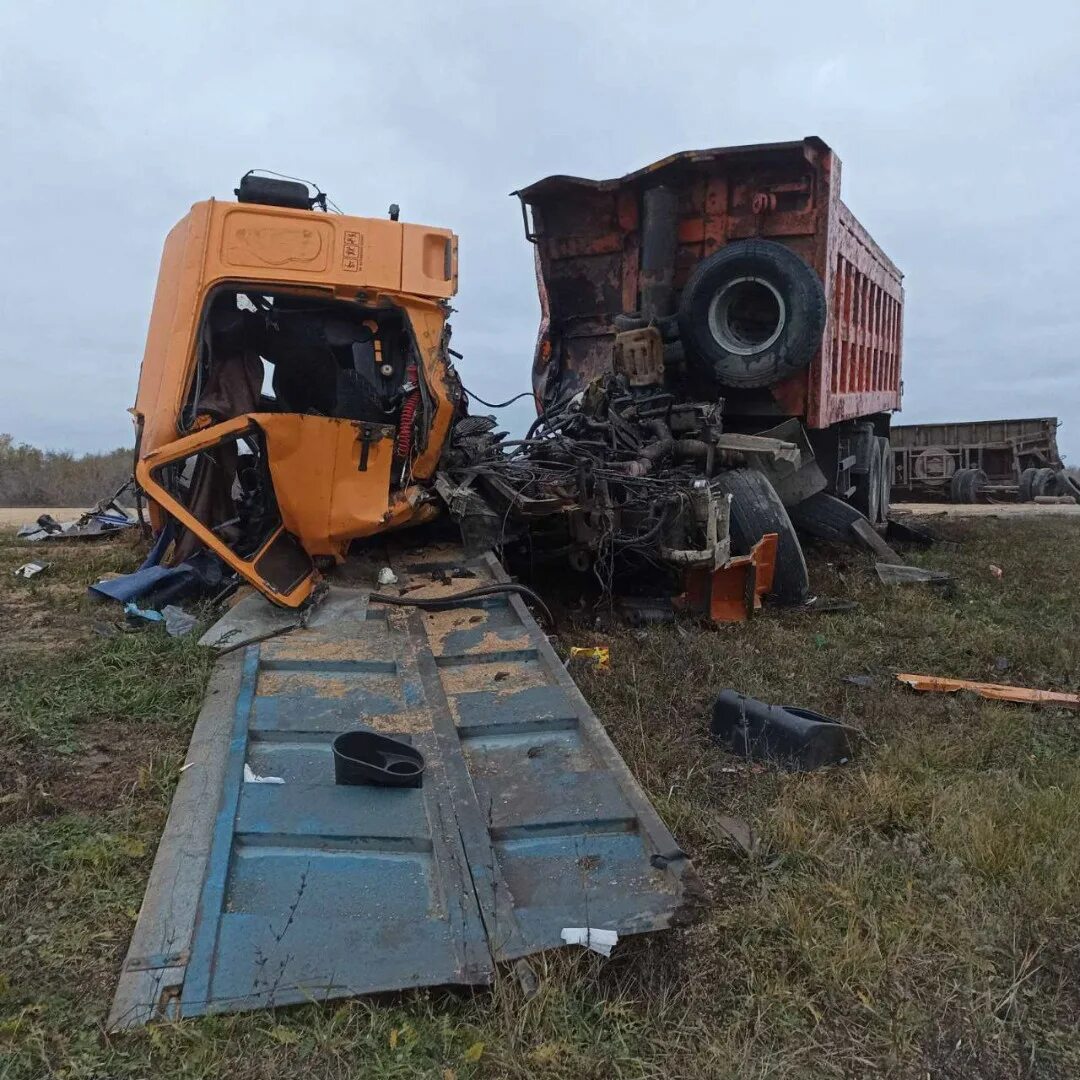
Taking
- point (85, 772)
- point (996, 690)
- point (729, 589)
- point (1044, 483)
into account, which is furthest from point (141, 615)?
point (1044, 483)

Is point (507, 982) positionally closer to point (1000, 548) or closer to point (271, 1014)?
point (271, 1014)

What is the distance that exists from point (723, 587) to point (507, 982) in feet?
13.1

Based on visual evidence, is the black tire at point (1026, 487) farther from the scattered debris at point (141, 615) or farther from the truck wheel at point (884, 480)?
the scattered debris at point (141, 615)

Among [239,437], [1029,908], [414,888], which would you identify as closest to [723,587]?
[239,437]

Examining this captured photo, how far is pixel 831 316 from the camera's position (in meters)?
7.25

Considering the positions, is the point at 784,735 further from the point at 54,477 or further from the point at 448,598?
the point at 54,477

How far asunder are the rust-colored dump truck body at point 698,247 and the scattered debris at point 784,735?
385 centimetres

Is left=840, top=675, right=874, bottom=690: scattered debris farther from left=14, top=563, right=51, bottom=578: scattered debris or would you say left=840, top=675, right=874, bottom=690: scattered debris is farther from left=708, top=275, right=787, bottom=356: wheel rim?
left=14, top=563, right=51, bottom=578: scattered debris

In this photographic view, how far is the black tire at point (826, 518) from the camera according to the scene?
7.55 metres

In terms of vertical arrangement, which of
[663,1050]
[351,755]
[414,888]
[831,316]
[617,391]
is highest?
[831,316]

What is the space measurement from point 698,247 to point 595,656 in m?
4.04

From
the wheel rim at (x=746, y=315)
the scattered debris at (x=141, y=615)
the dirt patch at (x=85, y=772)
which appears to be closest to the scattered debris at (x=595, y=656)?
the scattered debris at (x=141, y=615)

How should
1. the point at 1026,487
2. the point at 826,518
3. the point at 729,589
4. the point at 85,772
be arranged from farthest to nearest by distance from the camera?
the point at 1026,487, the point at 826,518, the point at 729,589, the point at 85,772

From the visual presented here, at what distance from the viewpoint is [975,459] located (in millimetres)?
17359
